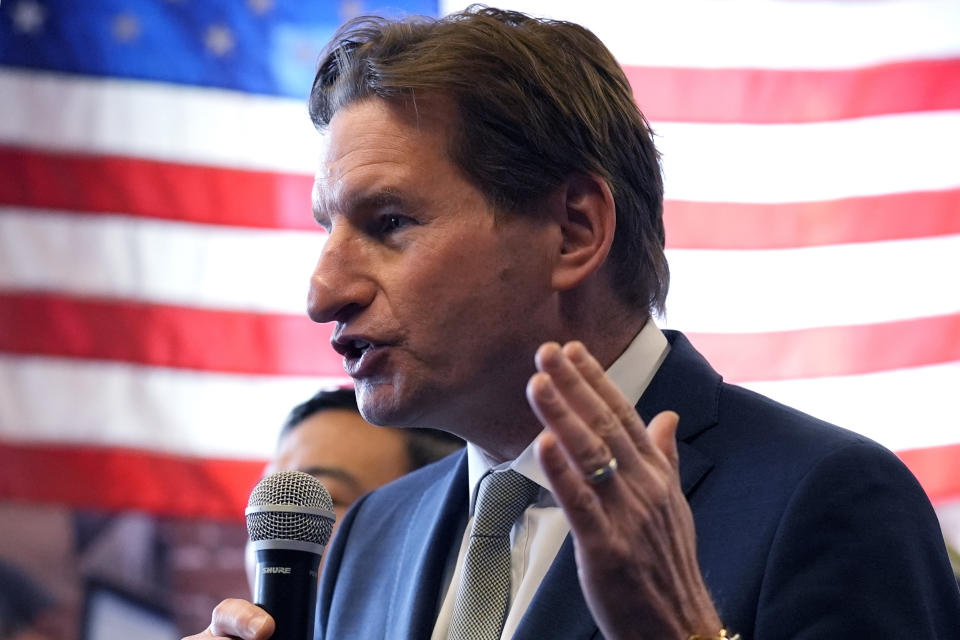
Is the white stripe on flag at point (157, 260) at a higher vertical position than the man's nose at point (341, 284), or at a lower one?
lower

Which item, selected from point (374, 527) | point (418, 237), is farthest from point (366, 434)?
point (418, 237)

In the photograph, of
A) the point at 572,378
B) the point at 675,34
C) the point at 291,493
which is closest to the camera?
the point at 572,378

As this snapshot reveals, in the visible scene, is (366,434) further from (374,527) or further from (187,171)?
(187,171)

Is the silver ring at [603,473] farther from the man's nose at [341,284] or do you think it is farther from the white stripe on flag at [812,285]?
the white stripe on flag at [812,285]

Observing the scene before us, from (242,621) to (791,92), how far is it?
3623 millimetres

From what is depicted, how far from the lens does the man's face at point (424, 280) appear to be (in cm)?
172

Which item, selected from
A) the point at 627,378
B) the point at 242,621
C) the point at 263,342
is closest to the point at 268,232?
the point at 263,342

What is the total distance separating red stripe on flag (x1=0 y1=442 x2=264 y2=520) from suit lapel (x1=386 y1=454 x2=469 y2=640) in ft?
7.49

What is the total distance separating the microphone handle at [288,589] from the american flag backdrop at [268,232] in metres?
2.73

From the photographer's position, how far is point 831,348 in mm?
4375

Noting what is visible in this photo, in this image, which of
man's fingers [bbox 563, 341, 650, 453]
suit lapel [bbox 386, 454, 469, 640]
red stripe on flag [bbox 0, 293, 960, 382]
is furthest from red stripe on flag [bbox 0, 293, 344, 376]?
man's fingers [bbox 563, 341, 650, 453]

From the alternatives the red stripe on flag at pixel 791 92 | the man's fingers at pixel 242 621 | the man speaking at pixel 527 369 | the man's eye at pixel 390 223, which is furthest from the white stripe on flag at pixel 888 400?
the man's fingers at pixel 242 621

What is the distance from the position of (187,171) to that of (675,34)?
77.4 inches

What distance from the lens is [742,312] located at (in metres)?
4.33
